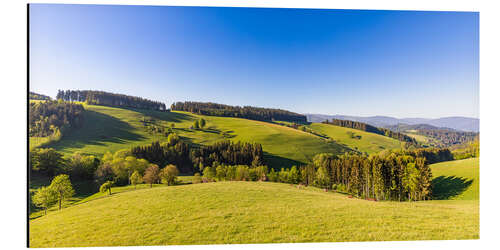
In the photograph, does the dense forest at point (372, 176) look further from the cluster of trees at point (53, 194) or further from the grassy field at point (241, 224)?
the cluster of trees at point (53, 194)

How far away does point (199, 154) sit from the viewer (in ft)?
84.5

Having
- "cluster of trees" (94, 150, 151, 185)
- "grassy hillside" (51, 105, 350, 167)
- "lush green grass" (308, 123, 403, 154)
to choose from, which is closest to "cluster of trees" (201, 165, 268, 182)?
"grassy hillside" (51, 105, 350, 167)

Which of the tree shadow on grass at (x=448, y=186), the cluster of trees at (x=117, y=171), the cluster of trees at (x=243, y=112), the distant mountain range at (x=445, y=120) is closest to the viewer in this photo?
the distant mountain range at (x=445, y=120)

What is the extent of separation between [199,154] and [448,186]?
1180 inches

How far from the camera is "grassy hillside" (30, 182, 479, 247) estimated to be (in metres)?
5.67

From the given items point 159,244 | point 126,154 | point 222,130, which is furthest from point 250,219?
point 222,130

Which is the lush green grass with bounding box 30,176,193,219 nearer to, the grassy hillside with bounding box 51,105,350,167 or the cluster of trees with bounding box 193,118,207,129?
the grassy hillside with bounding box 51,105,350,167

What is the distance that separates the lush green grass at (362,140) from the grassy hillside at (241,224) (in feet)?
115

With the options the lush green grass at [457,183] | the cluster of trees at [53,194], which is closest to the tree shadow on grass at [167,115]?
the cluster of trees at [53,194]

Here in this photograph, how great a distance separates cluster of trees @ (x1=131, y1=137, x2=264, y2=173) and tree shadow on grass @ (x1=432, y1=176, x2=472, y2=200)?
1870cm

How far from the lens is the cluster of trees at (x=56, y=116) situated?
14.5 meters

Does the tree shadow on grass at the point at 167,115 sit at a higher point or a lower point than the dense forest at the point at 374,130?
higher
